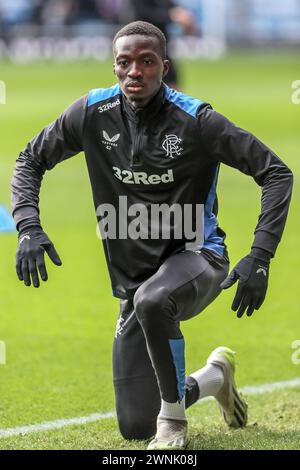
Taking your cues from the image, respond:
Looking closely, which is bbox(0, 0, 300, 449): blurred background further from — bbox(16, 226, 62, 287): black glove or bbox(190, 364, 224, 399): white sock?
bbox(16, 226, 62, 287): black glove

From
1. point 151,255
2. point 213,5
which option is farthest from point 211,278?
point 213,5

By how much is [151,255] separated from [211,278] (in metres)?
0.34

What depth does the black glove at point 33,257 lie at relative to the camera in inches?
224

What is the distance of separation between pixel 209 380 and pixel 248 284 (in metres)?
1.12

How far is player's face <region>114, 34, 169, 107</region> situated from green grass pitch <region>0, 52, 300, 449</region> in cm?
184

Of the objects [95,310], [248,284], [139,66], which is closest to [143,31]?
[139,66]

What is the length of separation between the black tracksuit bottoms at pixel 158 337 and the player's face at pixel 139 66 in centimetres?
87

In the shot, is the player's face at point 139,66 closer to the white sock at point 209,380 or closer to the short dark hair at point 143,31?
the short dark hair at point 143,31

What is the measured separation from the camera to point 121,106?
6074 mm

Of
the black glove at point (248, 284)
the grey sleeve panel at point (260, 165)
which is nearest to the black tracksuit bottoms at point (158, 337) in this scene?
the black glove at point (248, 284)

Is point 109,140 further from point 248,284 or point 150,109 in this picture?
point 248,284

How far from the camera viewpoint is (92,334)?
8633 mm

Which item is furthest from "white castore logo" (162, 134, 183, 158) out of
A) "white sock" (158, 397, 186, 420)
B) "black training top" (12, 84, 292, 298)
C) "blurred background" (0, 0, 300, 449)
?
"blurred background" (0, 0, 300, 449)
